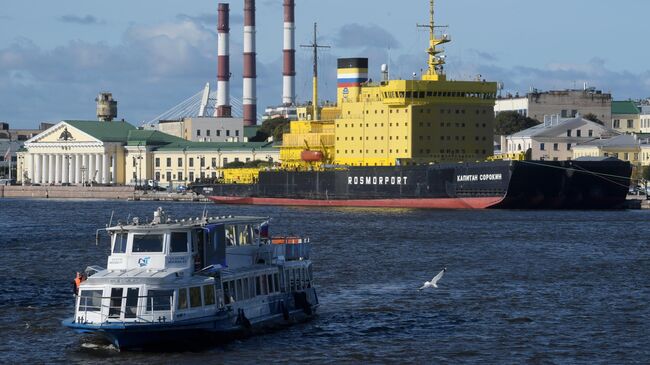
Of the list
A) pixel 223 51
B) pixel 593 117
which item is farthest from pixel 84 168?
pixel 593 117

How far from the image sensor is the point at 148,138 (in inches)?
6649

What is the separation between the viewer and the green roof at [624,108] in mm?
167625

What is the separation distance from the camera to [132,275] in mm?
30828

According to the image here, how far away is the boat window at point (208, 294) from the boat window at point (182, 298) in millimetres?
602

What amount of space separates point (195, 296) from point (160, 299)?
3.03 ft

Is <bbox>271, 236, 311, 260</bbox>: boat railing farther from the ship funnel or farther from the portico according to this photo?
the portico

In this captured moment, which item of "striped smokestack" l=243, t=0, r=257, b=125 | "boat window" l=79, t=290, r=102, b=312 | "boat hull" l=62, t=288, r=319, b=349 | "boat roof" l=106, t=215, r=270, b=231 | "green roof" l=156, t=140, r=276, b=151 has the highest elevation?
"striped smokestack" l=243, t=0, r=257, b=125

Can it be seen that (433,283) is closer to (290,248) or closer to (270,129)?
(290,248)

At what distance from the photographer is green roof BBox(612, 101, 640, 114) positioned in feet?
550

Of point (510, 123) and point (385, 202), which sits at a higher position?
point (510, 123)

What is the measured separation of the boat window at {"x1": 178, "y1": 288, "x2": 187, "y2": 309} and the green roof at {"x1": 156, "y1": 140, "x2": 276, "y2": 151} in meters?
128

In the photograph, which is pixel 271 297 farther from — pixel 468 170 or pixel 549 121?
pixel 549 121

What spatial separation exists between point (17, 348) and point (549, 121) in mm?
113644

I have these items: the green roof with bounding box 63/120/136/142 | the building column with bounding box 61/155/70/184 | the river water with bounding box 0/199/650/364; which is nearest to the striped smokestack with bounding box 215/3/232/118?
the green roof with bounding box 63/120/136/142
